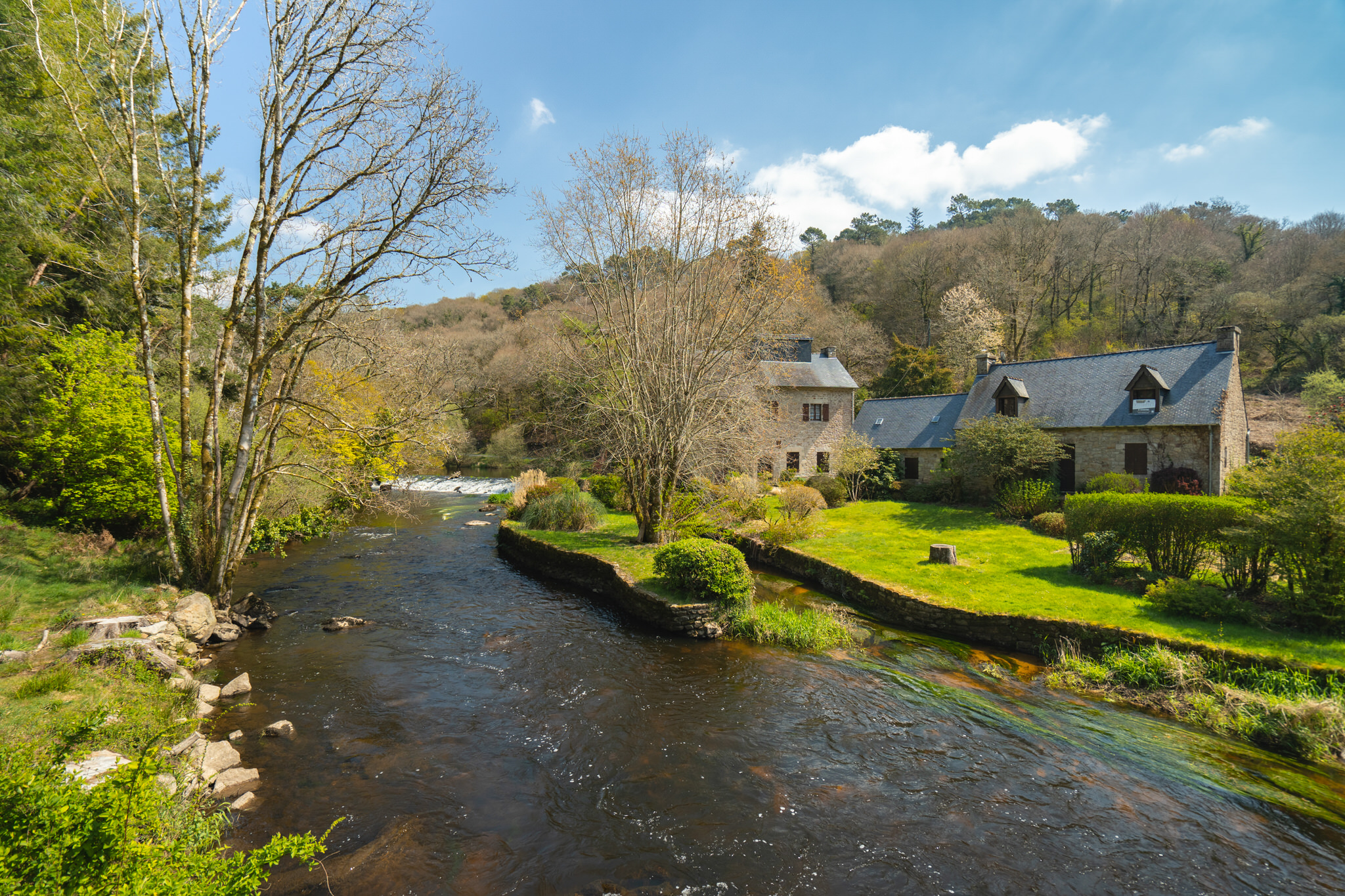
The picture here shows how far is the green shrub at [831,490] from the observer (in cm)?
2447

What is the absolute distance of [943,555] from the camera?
14188 millimetres

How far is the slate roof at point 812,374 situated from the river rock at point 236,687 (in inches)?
969

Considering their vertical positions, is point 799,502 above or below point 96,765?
above

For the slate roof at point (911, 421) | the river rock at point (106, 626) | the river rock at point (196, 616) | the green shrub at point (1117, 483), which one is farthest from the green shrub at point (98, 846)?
the slate roof at point (911, 421)

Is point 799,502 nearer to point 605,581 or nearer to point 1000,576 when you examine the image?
point 1000,576

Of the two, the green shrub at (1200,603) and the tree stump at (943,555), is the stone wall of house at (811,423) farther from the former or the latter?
the green shrub at (1200,603)

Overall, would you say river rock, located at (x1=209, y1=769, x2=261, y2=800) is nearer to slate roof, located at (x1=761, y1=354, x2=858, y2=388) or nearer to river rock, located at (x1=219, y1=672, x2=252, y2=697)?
river rock, located at (x1=219, y1=672, x2=252, y2=697)

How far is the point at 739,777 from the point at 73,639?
8.47 metres

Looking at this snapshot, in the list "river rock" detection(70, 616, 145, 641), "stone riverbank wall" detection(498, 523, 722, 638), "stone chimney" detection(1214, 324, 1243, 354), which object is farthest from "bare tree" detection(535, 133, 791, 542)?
"stone chimney" detection(1214, 324, 1243, 354)

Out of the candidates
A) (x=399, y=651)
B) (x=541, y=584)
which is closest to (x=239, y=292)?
(x=399, y=651)

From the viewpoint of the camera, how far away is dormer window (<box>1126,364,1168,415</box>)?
20547mm

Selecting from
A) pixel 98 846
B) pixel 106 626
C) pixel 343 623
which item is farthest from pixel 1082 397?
pixel 106 626

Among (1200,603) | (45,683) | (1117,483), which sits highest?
(1117,483)

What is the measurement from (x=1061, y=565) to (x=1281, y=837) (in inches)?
346
